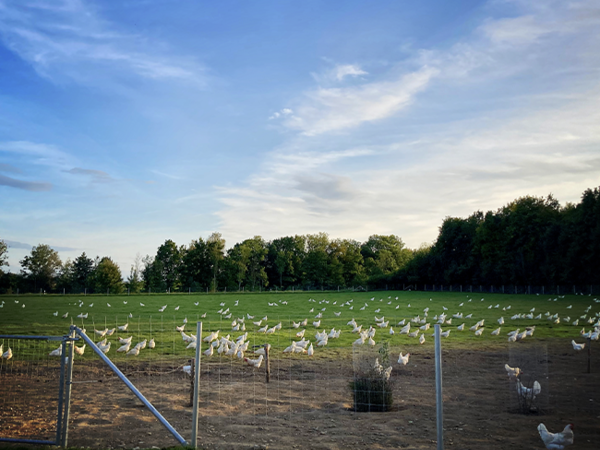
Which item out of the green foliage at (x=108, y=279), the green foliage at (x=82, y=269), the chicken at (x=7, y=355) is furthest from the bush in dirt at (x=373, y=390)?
the green foliage at (x=82, y=269)

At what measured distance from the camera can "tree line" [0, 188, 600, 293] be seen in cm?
6425

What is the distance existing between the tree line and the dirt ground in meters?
55.4

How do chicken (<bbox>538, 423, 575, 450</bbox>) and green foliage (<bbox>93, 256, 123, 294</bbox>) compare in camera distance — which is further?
green foliage (<bbox>93, 256, 123, 294</bbox>)

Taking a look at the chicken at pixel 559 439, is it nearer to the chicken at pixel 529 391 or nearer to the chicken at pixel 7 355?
the chicken at pixel 529 391

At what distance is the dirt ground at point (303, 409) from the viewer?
828cm

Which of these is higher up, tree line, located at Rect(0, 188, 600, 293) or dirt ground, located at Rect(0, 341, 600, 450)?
tree line, located at Rect(0, 188, 600, 293)

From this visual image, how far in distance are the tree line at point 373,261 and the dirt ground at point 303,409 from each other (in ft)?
182

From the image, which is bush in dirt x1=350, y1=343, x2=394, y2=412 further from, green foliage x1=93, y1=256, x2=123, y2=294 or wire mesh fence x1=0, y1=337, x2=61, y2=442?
green foliage x1=93, y1=256, x2=123, y2=294

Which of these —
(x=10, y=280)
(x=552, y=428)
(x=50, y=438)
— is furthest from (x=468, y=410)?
(x=10, y=280)

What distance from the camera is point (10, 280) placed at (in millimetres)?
82000

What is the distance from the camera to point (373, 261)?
114 metres

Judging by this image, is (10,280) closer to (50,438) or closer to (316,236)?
(316,236)

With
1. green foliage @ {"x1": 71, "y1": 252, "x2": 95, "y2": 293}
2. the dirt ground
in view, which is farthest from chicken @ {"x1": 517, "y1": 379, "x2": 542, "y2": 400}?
green foliage @ {"x1": 71, "y1": 252, "x2": 95, "y2": 293}

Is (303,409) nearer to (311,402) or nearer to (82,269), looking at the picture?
(311,402)
